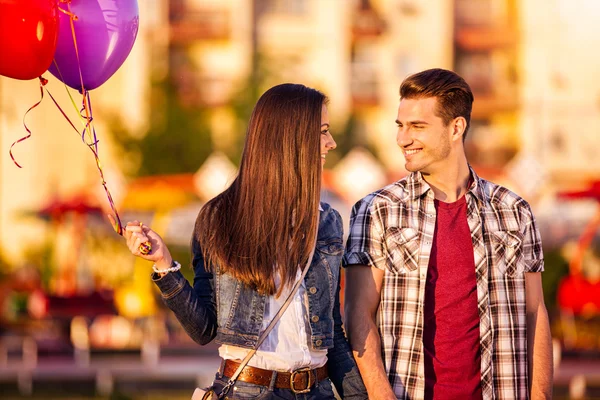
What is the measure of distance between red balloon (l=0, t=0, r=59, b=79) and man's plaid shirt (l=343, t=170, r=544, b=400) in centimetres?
139

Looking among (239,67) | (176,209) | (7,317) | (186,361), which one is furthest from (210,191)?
(239,67)

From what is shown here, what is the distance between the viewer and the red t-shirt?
4.41 m

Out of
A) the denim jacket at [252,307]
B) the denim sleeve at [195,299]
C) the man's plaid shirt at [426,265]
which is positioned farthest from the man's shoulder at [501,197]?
the denim sleeve at [195,299]

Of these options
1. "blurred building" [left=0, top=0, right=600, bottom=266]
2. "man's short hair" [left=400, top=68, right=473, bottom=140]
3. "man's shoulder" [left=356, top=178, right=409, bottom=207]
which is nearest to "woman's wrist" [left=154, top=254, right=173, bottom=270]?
"man's shoulder" [left=356, top=178, right=409, bottom=207]

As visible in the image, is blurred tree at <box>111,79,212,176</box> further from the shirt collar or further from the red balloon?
the red balloon

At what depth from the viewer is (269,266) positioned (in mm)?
4094

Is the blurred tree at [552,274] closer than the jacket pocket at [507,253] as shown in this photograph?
No

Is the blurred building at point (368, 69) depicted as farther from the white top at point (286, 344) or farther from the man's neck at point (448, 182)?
the white top at point (286, 344)

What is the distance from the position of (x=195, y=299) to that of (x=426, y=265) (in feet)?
3.15

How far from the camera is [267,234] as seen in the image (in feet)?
13.5

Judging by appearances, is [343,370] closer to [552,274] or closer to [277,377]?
[277,377]

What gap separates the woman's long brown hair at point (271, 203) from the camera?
161 inches

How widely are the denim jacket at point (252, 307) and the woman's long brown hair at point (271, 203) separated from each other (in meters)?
0.06

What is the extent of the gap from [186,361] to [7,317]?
6.67 metres
